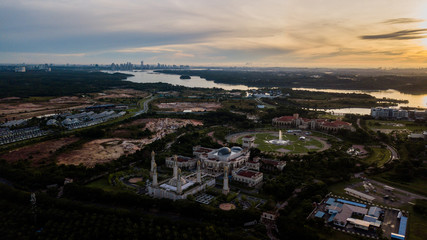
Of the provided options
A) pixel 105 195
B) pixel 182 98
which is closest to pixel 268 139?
pixel 105 195

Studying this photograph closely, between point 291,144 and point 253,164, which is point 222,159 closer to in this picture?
point 253,164

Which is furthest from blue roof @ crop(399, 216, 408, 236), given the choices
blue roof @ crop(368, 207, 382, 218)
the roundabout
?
the roundabout

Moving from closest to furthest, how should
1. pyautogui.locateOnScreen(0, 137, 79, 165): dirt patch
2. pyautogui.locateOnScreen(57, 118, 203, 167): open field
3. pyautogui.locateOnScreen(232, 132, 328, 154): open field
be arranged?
pyautogui.locateOnScreen(0, 137, 79, 165): dirt patch, pyautogui.locateOnScreen(57, 118, 203, 167): open field, pyautogui.locateOnScreen(232, 132, 328, 154): open field

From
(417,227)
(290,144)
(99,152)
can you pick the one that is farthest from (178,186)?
(290,144)

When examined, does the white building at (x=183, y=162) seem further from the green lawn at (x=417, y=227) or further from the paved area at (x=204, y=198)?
the green lawn at (x=417, y=227)

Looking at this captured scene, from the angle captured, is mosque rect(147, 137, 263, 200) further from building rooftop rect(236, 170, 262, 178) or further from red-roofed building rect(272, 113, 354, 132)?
→ red-roofed building rect(272, 113, 354, 132)

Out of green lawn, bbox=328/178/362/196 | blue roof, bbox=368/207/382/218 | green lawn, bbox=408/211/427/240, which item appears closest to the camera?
green lawn, bbox=408/211/427/240

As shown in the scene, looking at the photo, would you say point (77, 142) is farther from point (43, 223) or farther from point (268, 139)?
point (268, 139)
